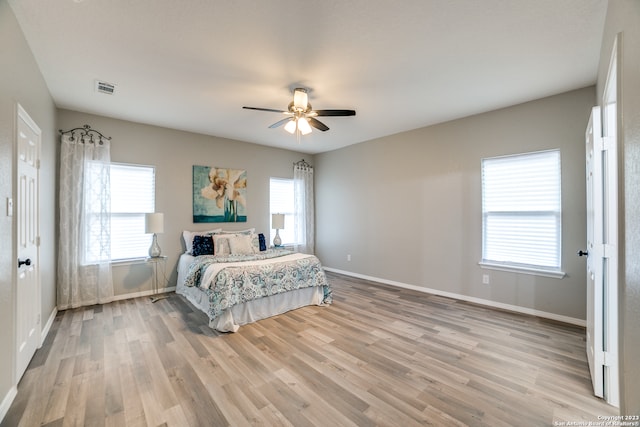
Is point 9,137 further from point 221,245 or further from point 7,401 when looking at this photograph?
point 221,245

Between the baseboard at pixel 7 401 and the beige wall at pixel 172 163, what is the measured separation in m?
2.40

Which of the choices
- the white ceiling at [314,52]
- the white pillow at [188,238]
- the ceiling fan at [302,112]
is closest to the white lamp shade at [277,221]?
the white pillow at [188,238]

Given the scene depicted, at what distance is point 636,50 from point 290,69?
93.4 inches

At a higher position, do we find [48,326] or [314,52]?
[314,52]

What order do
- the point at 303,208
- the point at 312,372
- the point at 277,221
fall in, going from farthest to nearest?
1. the point at 303,208
2. the point at 277,221
3. the point at 312,372

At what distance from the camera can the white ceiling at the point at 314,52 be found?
1930 millimetres

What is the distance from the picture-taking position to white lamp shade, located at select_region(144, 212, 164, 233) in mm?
4051

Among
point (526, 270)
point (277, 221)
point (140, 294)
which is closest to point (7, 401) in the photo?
point (140, 294)

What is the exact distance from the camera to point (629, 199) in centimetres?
120

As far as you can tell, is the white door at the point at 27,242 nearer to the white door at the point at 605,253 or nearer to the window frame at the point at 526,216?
the white door at the point at 605,253

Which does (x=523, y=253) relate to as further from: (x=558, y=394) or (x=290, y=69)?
(x=290, y=69)

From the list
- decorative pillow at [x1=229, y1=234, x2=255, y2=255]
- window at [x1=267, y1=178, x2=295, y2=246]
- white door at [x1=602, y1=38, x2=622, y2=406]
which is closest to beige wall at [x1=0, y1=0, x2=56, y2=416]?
decorative pillow at [x1=229, y1=234, x2=255, y2=255]

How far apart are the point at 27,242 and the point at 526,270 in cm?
541

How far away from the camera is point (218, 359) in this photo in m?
2.49
